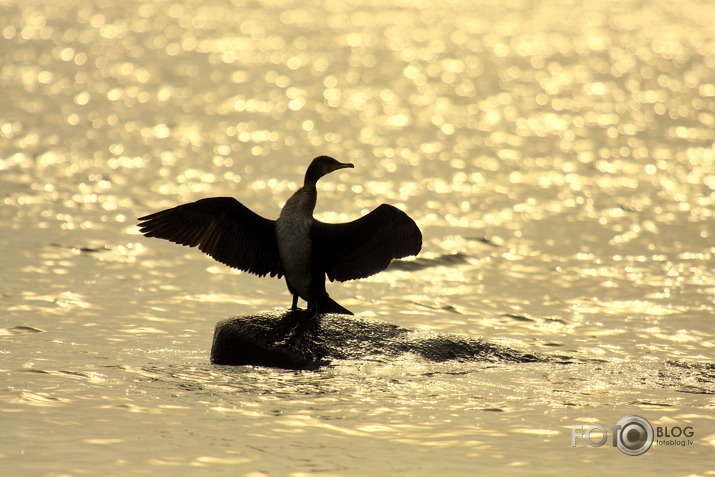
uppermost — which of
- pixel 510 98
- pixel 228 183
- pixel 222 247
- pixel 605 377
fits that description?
pixel 510 98

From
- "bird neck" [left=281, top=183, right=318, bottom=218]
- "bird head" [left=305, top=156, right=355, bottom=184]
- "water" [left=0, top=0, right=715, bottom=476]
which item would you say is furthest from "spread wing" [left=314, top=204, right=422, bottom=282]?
"water" [left=0, top=0, right=715, bottom=476]

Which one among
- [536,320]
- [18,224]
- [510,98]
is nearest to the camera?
[536,320]

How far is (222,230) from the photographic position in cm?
1032

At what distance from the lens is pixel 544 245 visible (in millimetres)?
16984

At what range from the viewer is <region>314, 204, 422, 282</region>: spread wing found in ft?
33.2

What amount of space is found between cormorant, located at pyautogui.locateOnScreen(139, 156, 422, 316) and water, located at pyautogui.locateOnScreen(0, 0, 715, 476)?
1.04m

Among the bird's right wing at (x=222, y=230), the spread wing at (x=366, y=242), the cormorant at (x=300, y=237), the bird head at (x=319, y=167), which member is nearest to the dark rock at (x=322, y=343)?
the cormorant at (x=300, y=237)

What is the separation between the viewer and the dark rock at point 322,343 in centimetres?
984

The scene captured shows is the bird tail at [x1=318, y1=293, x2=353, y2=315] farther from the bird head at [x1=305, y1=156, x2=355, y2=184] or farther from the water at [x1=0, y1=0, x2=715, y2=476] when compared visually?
the bird head at [x1=305, y1=156, x2=355, y2=184]

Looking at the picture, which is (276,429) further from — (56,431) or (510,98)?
(510,98)

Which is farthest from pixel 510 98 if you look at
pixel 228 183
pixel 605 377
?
pixel 605 377

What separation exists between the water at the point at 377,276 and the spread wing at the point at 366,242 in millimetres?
1050

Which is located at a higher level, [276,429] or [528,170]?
[528,170]

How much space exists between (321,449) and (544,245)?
9587 mm
